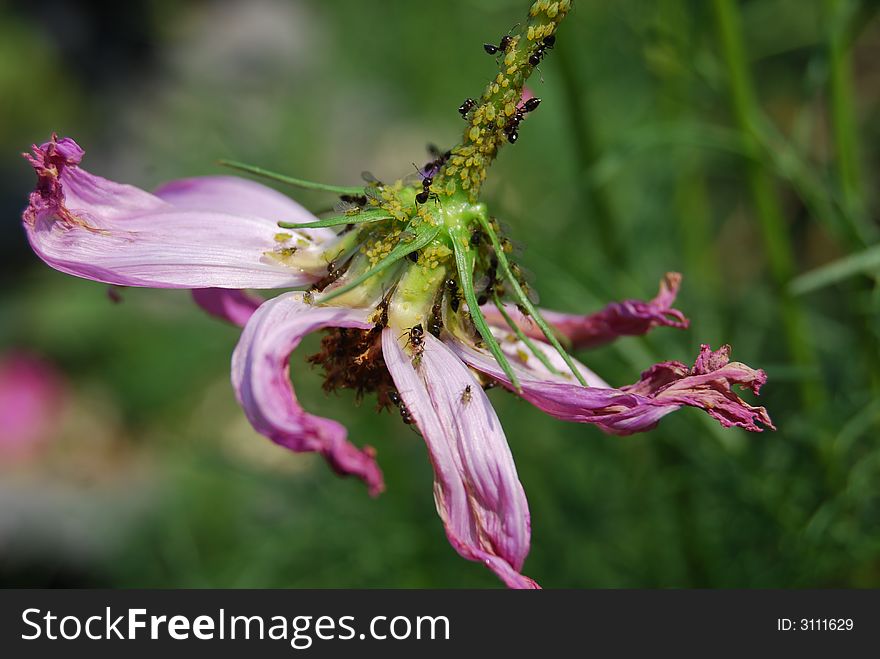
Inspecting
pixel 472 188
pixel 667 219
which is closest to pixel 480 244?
pixel 472 188

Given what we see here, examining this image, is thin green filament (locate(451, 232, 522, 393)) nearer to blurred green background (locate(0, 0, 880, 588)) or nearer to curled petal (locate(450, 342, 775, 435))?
curled petal (locate(450, 342, 775, 435))

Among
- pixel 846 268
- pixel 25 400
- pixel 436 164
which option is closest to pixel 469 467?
pixel 436 164

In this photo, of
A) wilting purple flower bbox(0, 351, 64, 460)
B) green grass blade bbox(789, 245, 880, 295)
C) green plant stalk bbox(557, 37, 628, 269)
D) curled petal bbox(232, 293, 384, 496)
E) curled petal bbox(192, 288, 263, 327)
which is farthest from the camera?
wilting purple flower bbox(0, 351, 64, 460)

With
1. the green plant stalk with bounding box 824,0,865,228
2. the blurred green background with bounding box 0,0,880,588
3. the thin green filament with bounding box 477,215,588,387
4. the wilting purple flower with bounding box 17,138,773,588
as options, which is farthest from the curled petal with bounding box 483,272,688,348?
the green plant stalk with bounding box 824,0,865,228

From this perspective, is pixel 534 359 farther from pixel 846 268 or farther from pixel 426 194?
pixel 846 268

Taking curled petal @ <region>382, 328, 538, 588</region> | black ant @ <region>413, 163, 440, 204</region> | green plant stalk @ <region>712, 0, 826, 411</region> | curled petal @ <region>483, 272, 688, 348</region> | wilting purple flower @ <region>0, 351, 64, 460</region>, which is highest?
wilting purple flower @ <region>0, 351, 64, 460</region>

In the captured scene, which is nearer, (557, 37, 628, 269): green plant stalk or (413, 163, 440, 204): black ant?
(413, 163, 440, 204): black ant

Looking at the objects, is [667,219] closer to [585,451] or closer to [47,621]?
[585,451]

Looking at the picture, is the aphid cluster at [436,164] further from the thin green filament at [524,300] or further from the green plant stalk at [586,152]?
the green plant stalk at [586,152]
